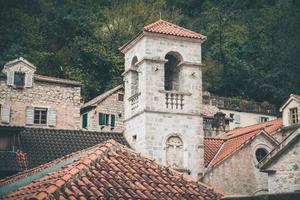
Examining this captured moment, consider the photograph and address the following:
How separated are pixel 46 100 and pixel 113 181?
24.9 meters

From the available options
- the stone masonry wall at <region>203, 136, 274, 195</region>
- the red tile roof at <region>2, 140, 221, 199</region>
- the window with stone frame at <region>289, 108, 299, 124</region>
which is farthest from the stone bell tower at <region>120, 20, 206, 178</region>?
the red tile roof at <region>2, 140, 221, 199</region>

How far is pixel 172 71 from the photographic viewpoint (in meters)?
26.4

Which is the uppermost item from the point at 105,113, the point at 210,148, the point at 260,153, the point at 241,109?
the point at 241,109

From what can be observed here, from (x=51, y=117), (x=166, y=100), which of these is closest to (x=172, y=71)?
(x=166, y=100)

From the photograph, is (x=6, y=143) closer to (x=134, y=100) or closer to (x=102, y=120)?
(x=134, y=100)

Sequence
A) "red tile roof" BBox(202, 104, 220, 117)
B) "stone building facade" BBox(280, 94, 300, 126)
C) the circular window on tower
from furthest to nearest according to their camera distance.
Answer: "red tile roof" BBox(202, 104, 220, 117) < "stone building facade" BBox(280, 94, 300, 126) < the circular window on tower

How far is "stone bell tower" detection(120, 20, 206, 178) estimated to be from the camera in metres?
24.2

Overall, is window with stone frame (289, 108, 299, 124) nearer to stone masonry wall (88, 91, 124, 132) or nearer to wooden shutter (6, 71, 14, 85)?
stone masonry wall (88, 91, 124, 132)

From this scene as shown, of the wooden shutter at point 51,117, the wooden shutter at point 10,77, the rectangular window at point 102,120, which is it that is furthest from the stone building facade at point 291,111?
the wooden shutter at point 10,77

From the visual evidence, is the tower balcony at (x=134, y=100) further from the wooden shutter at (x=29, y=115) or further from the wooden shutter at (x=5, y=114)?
the wooden shutter at (x=5, y=114)

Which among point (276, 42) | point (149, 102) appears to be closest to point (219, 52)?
point (276, 42)

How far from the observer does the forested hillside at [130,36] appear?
4762cm

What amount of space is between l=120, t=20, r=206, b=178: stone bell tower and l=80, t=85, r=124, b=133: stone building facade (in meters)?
13.4

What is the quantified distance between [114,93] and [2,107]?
32.5ft
